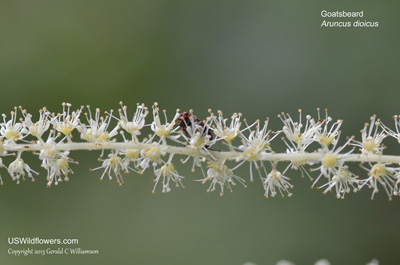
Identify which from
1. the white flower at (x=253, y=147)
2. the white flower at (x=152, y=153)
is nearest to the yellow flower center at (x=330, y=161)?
the white flower at (x=253, y=147)

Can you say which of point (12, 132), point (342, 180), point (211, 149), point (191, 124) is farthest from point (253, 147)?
point (12, 132)

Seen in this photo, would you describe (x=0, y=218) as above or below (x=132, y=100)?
below

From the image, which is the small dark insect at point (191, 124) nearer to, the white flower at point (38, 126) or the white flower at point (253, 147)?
the white flower at point (253, 147)

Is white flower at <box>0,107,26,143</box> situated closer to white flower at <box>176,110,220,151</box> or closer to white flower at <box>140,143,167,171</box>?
white flower at <box>140,143,167,171</box>

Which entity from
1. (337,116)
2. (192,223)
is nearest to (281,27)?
(337,116)

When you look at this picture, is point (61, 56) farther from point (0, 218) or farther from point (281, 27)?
point (281, 27)
